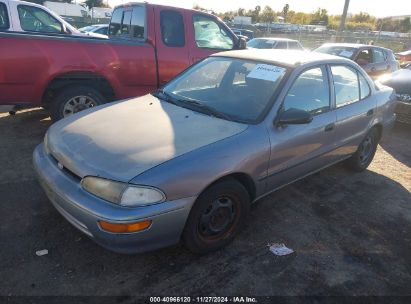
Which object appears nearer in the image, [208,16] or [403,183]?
[403,183]

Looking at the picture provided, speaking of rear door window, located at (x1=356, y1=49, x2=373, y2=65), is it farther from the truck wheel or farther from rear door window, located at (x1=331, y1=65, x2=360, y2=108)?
the truck wheel

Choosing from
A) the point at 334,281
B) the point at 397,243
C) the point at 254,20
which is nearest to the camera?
the point at 334,281

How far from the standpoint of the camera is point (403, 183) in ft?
16.0

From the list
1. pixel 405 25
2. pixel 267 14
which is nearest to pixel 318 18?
pixel 267 14

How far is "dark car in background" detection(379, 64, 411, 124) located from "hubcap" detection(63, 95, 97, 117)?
5.73 metres

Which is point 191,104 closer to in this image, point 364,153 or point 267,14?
point 364,153

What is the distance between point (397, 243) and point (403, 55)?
1668 cm

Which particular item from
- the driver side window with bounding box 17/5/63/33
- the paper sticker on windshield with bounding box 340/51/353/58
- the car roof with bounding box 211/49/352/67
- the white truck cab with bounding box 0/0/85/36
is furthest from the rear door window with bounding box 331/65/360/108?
the paper sticker on windshield with bounding box 340/51/353/58

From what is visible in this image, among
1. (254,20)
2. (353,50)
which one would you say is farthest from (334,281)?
(254,20)

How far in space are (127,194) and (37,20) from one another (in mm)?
6337

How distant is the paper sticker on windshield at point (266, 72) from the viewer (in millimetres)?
3533

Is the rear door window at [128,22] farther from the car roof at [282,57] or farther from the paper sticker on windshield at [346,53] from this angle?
the paper sticker on windshield at [346,53]

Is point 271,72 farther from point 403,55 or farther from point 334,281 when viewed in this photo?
point 403,55

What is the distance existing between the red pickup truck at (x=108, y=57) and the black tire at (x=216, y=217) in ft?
10.4
